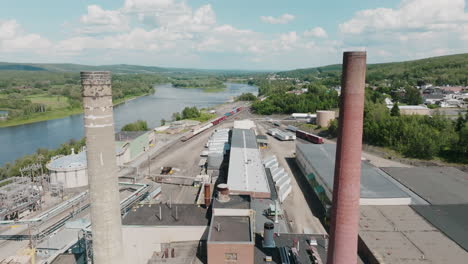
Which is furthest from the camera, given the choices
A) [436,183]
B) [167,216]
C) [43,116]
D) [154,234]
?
[43,116]

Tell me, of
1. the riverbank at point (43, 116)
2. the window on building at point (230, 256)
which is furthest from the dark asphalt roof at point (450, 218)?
the riverbank at point (43, 116)

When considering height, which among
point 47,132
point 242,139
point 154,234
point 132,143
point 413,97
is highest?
point 413,97

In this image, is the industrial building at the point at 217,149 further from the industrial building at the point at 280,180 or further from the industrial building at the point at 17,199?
the industrial building at the point at 17,199

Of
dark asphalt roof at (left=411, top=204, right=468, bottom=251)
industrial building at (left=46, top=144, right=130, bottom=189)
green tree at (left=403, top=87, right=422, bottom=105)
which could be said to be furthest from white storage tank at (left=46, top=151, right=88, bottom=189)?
green tree at (left=403, top=87, right=422, bottom=105)

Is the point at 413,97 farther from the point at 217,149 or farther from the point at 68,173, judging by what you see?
the point at 68,173

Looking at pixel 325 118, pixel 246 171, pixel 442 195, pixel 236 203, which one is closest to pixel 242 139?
pixel 246 171

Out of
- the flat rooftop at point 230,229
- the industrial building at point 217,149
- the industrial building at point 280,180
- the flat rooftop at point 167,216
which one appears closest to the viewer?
the flat rooftop at point 230,229

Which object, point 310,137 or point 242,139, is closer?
point 242,139
